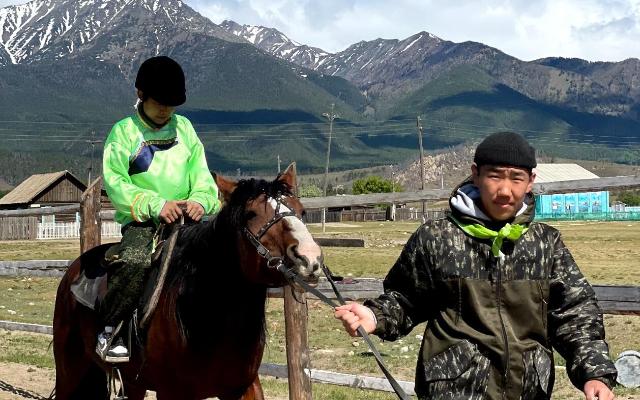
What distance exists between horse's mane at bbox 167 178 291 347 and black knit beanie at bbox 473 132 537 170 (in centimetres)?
159

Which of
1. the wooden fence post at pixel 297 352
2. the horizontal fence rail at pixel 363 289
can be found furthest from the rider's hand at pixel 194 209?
the wooden fence post at pixel 297 352

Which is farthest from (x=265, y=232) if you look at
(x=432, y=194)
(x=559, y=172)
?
(x=559, y=172)

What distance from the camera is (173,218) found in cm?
511

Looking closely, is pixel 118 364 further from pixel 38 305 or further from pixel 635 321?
pixel 38 305

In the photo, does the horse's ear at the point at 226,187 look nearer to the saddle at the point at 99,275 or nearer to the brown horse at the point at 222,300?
the brown horse at the point at 222,300

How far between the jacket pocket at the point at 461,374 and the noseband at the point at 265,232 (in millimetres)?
1330

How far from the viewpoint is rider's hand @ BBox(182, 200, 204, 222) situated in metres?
5.22

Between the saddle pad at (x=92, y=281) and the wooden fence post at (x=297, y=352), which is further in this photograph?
the wooden fence post at (x=297, y=352)

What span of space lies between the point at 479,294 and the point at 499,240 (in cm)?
22

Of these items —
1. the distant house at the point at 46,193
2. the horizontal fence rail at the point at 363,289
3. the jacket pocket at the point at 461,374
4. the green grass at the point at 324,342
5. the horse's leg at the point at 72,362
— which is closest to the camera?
the jacket pocket at the point at 461,374

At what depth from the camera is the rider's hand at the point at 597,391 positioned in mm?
3156

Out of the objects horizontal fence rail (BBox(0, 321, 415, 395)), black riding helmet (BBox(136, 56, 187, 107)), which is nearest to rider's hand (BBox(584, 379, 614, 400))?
black riding helmet (BBox(136, 56, 187, 107))

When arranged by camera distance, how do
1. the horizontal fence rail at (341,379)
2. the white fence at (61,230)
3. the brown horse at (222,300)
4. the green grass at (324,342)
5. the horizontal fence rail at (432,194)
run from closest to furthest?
the brown horse at (222,300) < the horizontal fence rail at (432,194) < the horizontal fence rail at (341,379) < the green grass at (324,342) < the white fence at (61,230)

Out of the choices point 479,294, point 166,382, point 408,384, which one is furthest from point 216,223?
point 408,384
